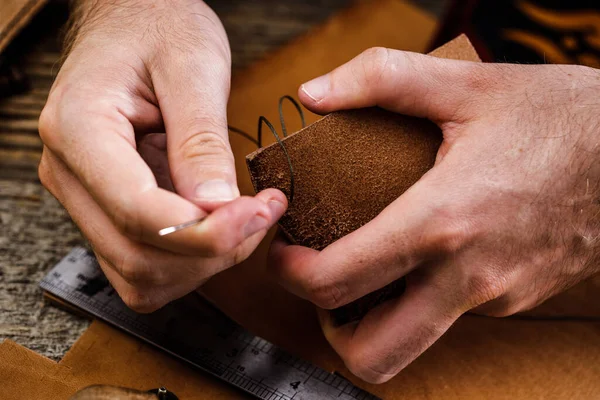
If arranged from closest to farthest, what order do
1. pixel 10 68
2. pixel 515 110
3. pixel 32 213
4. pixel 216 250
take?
pixel 216 250
pixel 515 110
pixel 32 213
pixel 10 68

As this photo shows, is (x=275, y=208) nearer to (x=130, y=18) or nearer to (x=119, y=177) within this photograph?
(x=119, y=177)

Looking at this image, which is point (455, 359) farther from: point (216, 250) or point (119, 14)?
point (119, 14)

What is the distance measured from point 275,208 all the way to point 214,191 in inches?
3.5

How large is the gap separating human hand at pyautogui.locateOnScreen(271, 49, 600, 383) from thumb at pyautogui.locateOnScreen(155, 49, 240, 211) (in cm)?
15

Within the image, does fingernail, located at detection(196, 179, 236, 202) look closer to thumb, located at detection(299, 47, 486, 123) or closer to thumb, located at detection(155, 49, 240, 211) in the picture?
thumb, located at detection(155, 49, 240, 211)

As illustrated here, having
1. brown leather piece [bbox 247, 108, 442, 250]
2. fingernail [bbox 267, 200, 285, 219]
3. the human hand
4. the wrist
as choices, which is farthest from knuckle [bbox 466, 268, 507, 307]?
the wrist

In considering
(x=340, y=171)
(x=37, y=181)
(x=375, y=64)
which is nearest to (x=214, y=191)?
(x=340, y=171)

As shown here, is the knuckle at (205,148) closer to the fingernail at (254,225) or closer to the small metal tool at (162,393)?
the fingernail at (254,225)

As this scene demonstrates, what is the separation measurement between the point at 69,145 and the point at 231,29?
974 mm

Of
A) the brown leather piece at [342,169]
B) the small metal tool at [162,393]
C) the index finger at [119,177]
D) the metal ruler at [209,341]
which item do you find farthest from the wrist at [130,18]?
the small metal tool at [162,393]

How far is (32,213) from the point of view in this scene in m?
1.08

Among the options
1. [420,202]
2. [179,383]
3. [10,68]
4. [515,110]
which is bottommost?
[179,383]

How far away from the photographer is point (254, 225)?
66 cm

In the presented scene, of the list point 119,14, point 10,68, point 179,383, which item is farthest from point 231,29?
point 179,383
